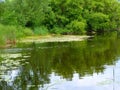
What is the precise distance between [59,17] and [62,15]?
130cm

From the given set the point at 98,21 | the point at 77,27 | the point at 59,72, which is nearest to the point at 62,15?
the point at 77,27

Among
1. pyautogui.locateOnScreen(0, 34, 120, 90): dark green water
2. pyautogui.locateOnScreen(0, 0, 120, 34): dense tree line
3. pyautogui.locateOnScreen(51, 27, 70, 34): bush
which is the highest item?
pyautogui.locateOnScreen(0, 0, 120, 34): dense tree line

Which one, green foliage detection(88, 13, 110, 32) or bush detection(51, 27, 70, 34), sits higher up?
green foliage detection(88, 13, 110, 32)

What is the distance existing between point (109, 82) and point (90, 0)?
5025 centimetres

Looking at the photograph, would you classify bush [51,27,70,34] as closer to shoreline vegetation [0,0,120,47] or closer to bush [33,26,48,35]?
shoreline vegetation [0,0,120,47]

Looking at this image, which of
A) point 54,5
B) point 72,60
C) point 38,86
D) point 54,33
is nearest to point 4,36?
point 72,60

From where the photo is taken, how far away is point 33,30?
54.8 meters

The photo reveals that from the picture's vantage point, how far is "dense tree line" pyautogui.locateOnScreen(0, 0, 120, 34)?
179ft

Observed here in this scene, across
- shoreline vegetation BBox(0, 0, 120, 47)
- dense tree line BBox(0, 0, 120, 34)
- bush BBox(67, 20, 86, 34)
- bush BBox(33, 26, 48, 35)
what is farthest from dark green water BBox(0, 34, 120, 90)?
bush BBox(67, 20, 86, 34)

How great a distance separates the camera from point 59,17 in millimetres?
61312

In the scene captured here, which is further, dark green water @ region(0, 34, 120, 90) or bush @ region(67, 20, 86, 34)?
bush @ region(67, 20, 86, 34)

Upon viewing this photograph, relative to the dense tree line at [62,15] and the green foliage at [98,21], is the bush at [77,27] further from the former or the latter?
the green foliage at [98,21]

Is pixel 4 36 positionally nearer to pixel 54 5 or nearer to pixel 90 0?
pixel 54 5

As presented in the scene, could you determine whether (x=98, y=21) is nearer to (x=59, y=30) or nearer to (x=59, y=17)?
(x=59, y=17)
